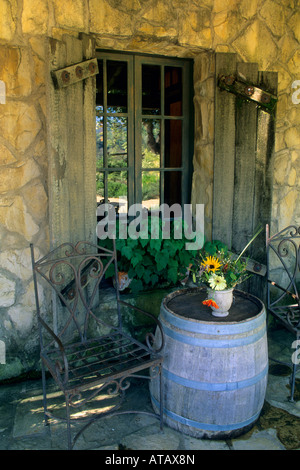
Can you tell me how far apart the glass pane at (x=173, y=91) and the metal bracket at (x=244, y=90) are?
0.43 metres

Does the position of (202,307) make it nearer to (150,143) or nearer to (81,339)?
(81,339)

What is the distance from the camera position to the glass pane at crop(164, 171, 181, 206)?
12.0 feet

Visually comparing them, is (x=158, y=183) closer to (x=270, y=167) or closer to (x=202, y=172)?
(x=202, y=172)

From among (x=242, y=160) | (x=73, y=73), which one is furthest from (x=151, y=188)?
Answer: (x=73, y=73)

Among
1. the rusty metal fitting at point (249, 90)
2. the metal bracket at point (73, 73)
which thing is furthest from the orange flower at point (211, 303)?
the rusty metal fitting at point (249, 90)

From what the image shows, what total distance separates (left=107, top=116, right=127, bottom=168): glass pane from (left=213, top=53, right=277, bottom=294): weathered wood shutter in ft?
2.43

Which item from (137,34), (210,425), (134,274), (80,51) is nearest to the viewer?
(210,425)

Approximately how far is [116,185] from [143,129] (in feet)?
1.69

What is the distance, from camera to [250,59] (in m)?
3.42

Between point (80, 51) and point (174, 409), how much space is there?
2310 mm

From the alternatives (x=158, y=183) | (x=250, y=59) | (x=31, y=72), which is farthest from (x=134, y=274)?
(x=250, y=59)

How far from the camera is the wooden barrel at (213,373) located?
228 centimetres

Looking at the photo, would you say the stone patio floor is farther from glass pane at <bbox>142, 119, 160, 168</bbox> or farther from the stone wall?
glass pane at <bbox>142, 119, 160, 168</bbox>

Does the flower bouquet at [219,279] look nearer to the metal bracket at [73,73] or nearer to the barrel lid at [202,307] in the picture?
the barrel lid at [202,307]
